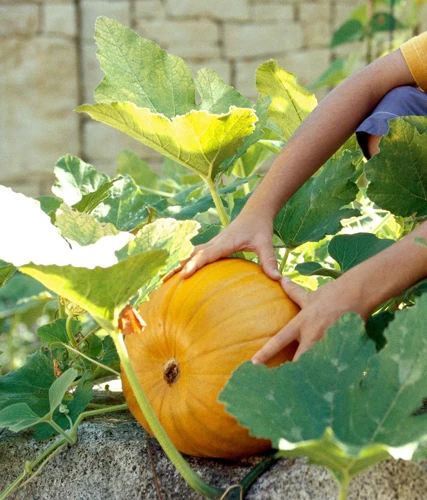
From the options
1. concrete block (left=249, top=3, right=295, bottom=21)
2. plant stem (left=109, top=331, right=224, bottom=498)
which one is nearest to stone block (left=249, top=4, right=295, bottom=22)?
concrete block (left=249, top=3, right=295, bottom=21)

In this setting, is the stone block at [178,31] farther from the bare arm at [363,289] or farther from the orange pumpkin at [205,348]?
the bare arm at [363,289]

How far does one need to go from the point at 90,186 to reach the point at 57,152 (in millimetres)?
2784

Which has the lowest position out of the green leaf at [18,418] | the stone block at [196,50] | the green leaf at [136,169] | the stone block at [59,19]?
the stone block at [196,50]

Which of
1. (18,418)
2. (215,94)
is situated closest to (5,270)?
(18,418)

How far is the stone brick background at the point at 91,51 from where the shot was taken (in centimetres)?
400

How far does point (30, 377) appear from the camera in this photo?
1161 mm

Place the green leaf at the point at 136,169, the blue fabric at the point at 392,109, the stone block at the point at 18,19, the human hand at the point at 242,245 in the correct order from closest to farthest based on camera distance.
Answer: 1. the human hand at the point at 242,245
2. the blue fabric at the point at 392,109
3. the green leaf at the point at 136,169
4. the stone block at the point at 18,19

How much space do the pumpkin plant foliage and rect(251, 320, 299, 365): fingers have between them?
10cm

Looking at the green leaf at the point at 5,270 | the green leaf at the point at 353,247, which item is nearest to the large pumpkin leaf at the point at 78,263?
the green leaf at the point at 5,270

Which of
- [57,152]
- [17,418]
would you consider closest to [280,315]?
[17,418]

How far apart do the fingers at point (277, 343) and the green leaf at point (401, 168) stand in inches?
9.1

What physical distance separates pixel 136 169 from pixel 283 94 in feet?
2.00

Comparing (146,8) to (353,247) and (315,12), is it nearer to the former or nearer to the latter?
(315,12)

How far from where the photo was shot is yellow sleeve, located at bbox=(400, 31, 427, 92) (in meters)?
1.21
